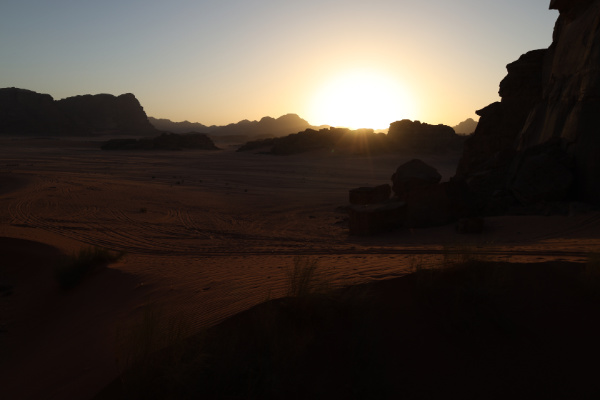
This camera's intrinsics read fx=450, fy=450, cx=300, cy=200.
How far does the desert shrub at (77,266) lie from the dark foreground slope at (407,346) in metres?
4.14

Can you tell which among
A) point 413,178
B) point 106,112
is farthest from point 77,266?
point 106,112

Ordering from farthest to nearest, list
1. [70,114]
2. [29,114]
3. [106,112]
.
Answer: [106,112] < [70,114] < [29,114]

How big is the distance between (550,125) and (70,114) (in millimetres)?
105066

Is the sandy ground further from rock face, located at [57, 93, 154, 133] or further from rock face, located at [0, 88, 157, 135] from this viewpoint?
rock face, located at [57, 93, 154, 133]

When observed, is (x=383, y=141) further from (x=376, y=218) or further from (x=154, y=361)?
(x=154, y=361)

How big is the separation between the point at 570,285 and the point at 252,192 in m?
18.1

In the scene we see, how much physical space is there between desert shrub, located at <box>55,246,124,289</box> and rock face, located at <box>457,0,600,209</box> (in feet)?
35.6

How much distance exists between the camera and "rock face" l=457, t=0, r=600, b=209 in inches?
487

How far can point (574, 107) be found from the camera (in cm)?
1324

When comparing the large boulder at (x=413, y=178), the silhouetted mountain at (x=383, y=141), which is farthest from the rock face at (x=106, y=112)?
the large boulder at (x=413, y=178)

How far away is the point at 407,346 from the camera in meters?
4.58

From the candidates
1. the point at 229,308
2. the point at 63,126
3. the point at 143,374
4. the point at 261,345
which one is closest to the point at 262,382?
the point at 261,345

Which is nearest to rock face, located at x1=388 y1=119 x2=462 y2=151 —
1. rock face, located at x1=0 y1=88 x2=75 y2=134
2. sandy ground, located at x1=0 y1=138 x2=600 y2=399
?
sandy ground, located at x1=0 y1=138 x2=600 y2=399

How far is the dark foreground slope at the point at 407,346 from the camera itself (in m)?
3.80
